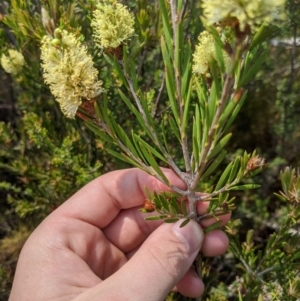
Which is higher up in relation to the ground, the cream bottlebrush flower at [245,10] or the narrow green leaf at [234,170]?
the cream bottlebrush flower at [245,10]

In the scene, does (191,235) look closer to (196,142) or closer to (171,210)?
(171,210)

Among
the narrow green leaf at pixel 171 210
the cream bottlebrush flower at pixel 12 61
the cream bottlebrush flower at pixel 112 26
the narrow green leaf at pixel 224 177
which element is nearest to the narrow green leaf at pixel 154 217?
the narrow green leaf at pixel 171 210

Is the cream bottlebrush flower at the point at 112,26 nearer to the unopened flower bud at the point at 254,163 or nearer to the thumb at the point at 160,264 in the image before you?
the unopened flower bud at the point at 254,163

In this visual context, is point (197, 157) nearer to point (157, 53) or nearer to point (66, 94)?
point (66, 94)

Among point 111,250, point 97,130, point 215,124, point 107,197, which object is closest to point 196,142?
point 215,124

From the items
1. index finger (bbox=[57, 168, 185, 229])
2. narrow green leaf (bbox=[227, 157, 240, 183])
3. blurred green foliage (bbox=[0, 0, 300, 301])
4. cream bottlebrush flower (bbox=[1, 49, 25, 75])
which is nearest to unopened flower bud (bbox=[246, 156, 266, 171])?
narrow green leaf (bbox=[227, 157, 240, 183])

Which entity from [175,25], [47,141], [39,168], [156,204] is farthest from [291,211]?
[39,168]
